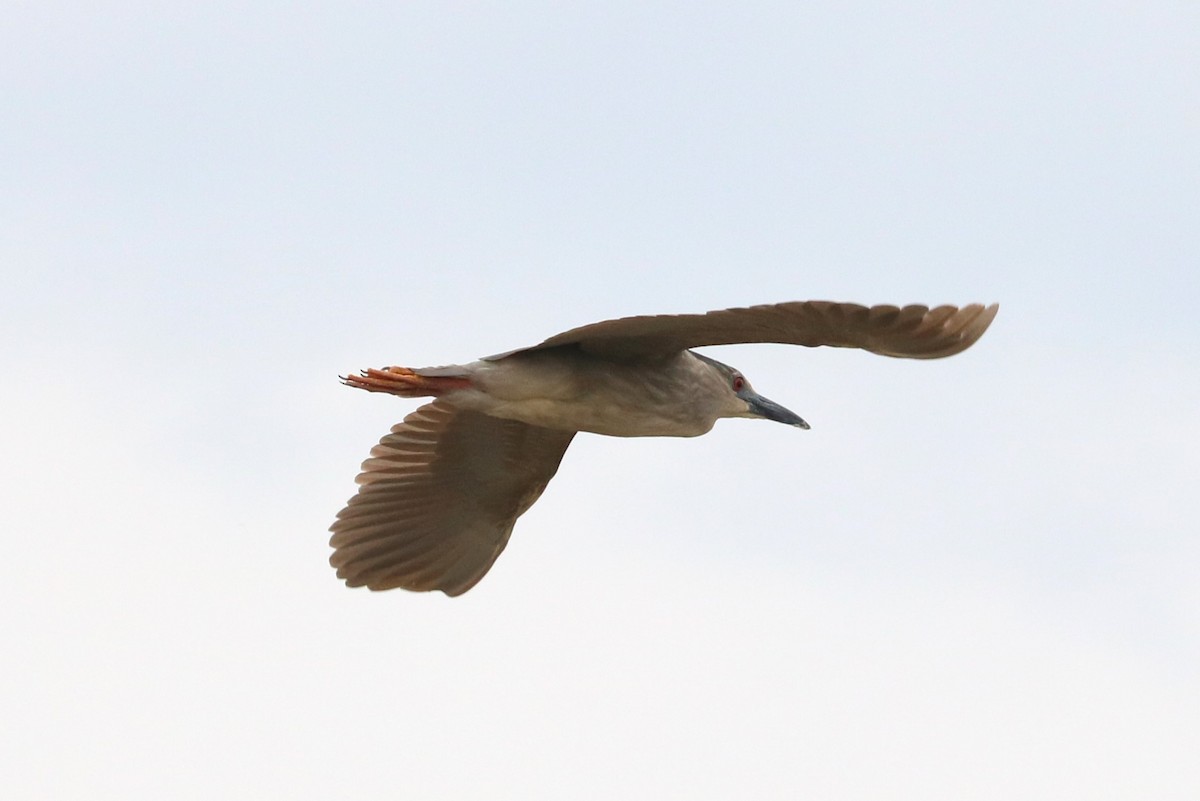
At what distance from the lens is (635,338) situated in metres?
8.50

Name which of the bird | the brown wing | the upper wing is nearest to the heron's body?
the bird

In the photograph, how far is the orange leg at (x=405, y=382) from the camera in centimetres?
868

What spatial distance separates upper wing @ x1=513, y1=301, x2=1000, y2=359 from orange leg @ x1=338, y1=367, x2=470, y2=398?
706 mm

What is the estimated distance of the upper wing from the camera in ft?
24.1

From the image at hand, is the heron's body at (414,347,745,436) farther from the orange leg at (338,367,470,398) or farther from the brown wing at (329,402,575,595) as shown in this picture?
the brown wing at (329,402,575,595)

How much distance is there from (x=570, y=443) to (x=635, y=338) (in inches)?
76.0

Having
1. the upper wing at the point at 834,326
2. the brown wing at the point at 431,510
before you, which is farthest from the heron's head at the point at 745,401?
the brown wing at the point at 431,510

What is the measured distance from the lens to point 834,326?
24.7 feet

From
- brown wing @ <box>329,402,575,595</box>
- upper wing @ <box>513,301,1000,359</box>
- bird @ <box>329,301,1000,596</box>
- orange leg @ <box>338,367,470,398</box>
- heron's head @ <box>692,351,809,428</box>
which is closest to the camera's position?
upper wing @ <box>513,301,1000,359</box>

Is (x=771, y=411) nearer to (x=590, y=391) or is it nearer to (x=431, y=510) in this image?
(x=590, y=391)

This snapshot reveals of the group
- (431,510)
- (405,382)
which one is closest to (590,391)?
(405,382)

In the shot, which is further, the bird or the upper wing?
the bird

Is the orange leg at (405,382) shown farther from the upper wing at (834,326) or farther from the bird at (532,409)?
the upper wing at (834,326)

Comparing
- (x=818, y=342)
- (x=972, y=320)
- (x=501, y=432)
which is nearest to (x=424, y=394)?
(x=501, y=432)
